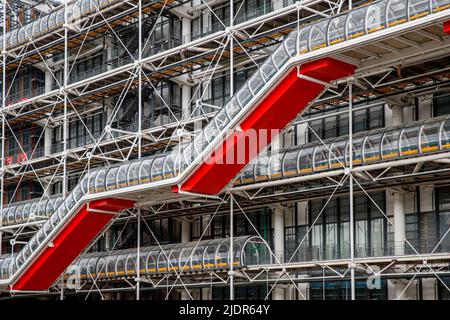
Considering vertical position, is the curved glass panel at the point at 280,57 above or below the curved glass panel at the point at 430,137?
above

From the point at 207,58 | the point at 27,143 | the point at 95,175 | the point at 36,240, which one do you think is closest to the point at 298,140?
the point at 207,58

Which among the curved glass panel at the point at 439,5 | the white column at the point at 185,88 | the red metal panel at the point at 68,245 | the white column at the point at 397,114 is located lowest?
the red metal panel at the point at 68,245

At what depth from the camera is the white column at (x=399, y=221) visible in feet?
63.7

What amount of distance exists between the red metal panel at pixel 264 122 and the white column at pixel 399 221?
3060 millimetres

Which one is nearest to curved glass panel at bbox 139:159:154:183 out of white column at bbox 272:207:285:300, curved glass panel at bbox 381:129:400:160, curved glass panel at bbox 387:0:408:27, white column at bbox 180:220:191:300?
white column at bbox 272:207:285:300

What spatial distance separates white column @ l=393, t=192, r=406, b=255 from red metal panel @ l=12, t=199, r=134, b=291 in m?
7.64

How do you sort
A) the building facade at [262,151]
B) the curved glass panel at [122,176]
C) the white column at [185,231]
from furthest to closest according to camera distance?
the white column at [185,231]
the curved glass panel at [122,176]
the building facade at [262,151]

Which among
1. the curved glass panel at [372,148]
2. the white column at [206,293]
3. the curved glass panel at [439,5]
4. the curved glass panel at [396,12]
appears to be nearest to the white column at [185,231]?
the white column at [206,293]

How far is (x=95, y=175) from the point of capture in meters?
23.4

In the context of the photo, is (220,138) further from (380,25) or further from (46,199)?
(46,199)

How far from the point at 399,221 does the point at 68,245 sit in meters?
9.67

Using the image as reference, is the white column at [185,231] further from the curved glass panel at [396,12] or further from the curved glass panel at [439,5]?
the curved glass panel at [439,5]

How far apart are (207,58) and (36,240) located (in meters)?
7.28
